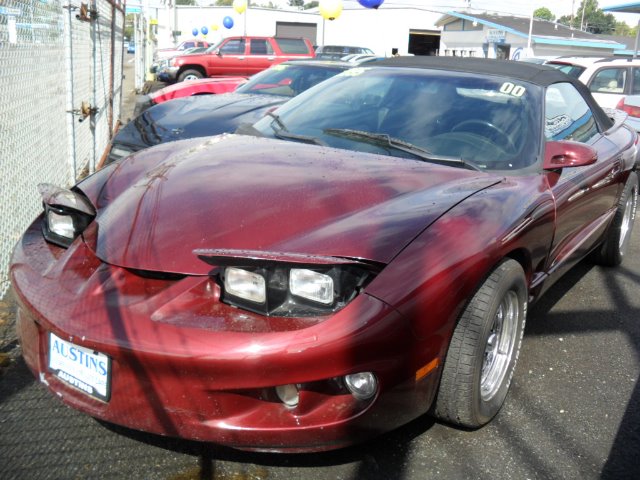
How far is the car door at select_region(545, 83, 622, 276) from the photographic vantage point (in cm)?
325

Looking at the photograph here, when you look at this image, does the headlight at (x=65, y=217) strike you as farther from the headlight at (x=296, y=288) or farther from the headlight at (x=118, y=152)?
the headlight at (x=118, y=152)

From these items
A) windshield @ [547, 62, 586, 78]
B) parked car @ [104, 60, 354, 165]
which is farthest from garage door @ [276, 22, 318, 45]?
parked car @ [104, 60, 354, 165]

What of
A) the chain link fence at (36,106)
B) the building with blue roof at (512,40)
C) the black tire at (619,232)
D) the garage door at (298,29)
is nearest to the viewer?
the chain link fence at (36,106)

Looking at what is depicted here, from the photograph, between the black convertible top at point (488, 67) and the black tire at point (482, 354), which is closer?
the black tire at point (482, 354)

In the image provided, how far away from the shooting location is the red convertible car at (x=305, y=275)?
78.7 inches

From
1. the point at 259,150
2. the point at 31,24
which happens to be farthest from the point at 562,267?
the point at 31,24

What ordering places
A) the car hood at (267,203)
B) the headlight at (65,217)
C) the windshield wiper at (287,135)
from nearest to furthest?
the car hood at (267,203), the headlight at (65,217), the windshield wiper at (287,135)

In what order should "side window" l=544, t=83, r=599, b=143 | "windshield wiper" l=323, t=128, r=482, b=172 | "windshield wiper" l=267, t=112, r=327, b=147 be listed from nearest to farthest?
"windshield wiper" l=323, t=128, r=482, b=172, "windshield wiper" l=267, t=112, r=327, b=147, "side window" l=544, t=83, r=599, b=143

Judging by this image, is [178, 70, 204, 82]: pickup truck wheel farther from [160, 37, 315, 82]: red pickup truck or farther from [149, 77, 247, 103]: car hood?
[149, 77, 247, 103]: car hood

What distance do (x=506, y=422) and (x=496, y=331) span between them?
39 centimetres

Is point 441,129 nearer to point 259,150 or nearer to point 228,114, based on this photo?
point 259,150

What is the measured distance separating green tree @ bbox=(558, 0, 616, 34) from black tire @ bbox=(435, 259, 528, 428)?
91.6 metres

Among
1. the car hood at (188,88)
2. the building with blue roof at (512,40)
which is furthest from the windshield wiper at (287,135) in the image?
the building with blue roof at (512,40)

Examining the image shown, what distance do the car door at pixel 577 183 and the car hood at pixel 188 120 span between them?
97.6 inches
